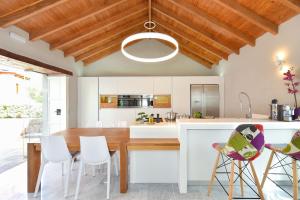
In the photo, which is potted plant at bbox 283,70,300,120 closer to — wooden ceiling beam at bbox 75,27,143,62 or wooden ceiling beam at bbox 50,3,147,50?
wooden ceiling beam at bbox 50,3,147,50

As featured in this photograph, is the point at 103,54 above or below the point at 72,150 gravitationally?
above

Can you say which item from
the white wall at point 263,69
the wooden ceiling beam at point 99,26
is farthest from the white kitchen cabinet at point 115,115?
the white wall at point 263,69

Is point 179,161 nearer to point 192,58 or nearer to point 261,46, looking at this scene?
point 261,46

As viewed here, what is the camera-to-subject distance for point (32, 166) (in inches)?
119

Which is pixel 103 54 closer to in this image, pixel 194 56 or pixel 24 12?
pixel 194 56

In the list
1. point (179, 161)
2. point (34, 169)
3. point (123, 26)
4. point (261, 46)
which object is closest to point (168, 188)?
point (179, 161)

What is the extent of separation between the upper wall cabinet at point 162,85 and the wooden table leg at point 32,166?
401cm

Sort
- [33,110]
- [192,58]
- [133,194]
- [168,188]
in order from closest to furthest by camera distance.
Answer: [133,194], [168,188], [33,110], [192,58]

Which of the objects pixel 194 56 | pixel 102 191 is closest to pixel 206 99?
pixel 194 56

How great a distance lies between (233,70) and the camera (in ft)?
18.6

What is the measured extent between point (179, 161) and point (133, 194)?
2.53ft

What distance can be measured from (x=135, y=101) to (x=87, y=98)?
144 centimetres

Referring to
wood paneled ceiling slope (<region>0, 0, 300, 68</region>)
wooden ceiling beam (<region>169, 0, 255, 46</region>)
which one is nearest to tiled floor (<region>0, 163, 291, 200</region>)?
wood paneled ceiling slope (<region>0, 0, 300, 68</region>)

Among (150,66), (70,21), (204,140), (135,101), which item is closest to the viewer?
(204,140)
